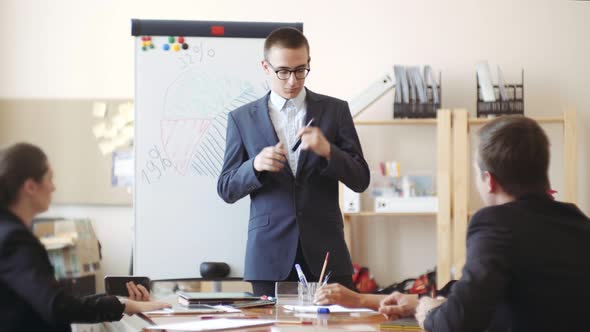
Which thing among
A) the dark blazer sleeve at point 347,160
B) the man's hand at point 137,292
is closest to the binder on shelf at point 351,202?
the dark blazer sleeve at point 347,160

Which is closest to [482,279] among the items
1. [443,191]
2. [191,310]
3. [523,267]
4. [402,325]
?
[523,267]

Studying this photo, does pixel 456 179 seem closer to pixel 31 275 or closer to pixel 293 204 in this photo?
pixel 293 204

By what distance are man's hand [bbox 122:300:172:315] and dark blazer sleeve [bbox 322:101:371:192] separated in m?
0.69

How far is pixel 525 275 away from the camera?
1.54 metres

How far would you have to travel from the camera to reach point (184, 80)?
3457 mm

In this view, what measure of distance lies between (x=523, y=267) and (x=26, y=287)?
3.30ft

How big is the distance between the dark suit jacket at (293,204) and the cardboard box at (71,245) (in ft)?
7.69

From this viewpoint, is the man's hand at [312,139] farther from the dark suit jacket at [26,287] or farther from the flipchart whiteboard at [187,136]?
the flipchart whiteboard at [187,136]

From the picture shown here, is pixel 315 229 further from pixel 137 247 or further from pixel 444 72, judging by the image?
pixel 444 72

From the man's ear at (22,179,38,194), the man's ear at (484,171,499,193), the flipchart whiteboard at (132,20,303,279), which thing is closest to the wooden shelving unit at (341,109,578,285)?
the flipchart whiteboard at (132,20,303,279)

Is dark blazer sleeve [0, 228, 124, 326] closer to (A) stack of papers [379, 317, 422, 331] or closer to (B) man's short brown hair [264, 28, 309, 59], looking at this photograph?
(A) stack of papers [379, 317, 422, 331]

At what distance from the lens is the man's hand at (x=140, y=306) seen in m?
1.94

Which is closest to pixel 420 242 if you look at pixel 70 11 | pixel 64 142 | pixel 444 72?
pixel 444 72

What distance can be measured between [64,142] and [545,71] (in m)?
3.00
